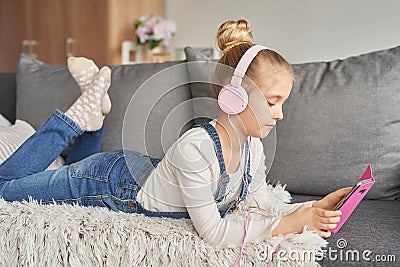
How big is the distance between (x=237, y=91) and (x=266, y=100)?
0.07m

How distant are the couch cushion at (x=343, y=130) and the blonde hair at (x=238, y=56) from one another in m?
0.42

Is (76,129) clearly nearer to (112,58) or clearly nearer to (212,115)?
(212,115)

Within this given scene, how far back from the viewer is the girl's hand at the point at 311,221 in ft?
4.08

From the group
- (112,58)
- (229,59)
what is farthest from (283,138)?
(112,58)

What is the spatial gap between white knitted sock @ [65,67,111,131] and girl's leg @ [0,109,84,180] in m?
0.04

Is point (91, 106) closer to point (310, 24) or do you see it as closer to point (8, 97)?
point (8, 97)

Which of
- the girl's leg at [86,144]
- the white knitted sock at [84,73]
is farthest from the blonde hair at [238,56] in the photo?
the girl's leg at [86,144]

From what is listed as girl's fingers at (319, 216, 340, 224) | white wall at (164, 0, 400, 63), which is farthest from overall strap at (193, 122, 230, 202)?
white wall at (164, 0, 400, 63)

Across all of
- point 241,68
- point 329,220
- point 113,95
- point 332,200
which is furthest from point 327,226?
point 113,95

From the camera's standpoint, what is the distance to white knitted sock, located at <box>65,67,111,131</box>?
172 centimetres

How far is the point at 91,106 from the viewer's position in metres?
1.74

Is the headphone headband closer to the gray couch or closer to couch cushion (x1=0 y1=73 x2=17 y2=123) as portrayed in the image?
the gray couch

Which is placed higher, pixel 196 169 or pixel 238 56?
pixel 238 56

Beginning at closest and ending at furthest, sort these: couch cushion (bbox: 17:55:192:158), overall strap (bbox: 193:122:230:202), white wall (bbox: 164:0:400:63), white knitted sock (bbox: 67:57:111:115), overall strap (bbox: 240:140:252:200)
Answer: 1. overall strap (bbox: 193:122:230:202)
2. overall strap (bbox: 240:140:252:200)
3. white knitted sock (bbox: 67:57:111:115)
4. couch cushion (bbox: 17:55:192:158)
5. white wall (bbox: 164:0:400:63)
